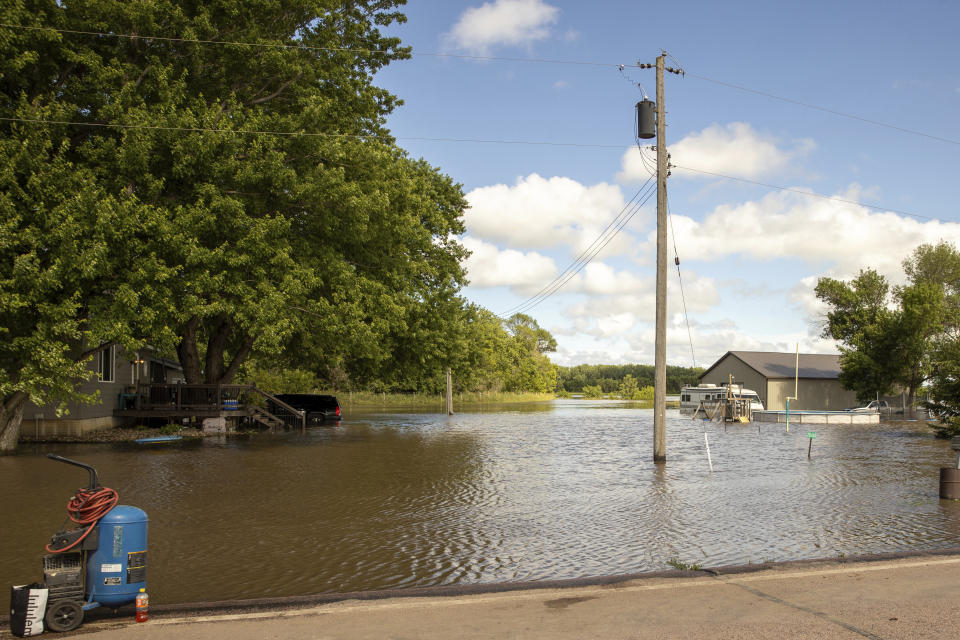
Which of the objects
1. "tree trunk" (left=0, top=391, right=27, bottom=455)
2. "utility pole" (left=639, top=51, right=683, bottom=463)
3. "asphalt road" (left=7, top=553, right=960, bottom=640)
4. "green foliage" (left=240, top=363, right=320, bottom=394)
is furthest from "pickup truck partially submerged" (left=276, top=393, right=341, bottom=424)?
"asphalt road" (left=7, top=553, right=960, bottom=640)

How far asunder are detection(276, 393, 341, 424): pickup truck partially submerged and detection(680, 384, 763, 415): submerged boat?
25898 millimetres

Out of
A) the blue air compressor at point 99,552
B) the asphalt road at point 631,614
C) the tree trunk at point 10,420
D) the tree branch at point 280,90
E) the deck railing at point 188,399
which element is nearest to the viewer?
the asphalt road at point 631,614

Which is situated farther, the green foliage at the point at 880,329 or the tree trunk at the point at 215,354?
the green foliage at the point at 880,329

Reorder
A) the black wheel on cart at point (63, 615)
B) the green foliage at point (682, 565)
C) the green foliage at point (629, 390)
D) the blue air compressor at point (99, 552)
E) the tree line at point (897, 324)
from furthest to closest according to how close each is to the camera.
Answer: the green foliage at point (629, 390)
the tree line at point (897, 324)
the green foliage at point (682, 565)
the blue air compressor at point (99, 552)
the black wheel on cart at point (63, 615)

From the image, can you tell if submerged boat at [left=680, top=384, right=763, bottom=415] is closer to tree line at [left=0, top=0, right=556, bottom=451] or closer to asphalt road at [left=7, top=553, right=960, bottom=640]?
tree line at [left=0, top=0, right=556, bottom=451]

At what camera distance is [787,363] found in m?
63.4

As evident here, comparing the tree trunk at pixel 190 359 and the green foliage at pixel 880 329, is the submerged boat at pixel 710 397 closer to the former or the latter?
the green foliage at pixel 880 329

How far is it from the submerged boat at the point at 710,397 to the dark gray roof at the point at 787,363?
343cm

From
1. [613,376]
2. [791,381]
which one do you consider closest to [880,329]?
[791,381]

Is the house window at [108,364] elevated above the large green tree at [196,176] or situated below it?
below

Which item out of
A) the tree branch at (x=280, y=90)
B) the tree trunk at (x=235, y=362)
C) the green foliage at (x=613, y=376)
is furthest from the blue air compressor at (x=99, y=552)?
the green foliage at (x=613, y=376)

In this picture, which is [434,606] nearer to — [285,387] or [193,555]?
[193,555]

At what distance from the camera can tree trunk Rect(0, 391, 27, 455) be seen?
2189 cm

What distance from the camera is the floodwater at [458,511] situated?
8.59 metres
